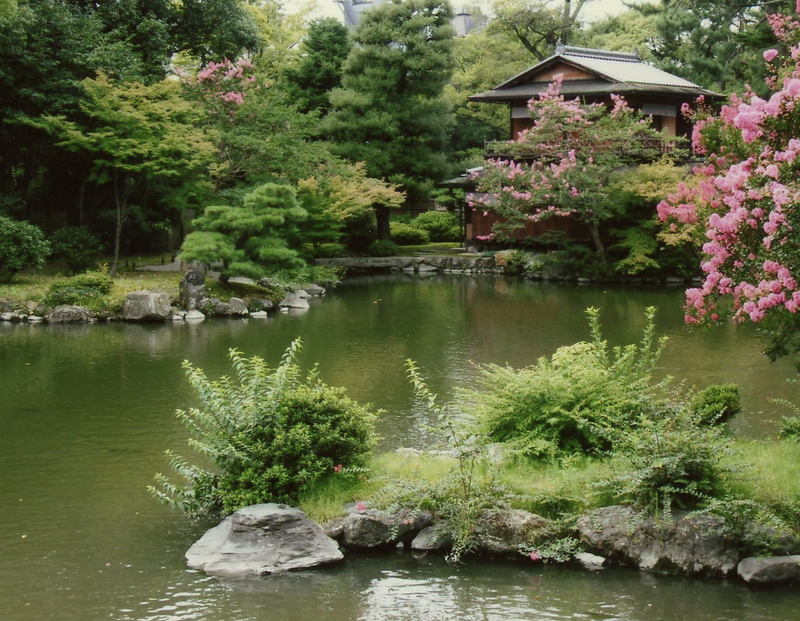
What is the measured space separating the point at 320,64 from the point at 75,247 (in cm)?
1541

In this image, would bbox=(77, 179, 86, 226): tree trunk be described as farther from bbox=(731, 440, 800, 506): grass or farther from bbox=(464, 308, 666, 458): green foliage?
bbox=(731, 440, 800, 506): grass

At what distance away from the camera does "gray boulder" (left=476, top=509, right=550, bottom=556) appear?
7.77m

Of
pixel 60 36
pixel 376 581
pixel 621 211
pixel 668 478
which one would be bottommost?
pixel 376 581

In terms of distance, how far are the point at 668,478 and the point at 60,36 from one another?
22.3 m

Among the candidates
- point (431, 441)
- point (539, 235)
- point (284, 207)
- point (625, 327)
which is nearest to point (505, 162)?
point (539, 235)

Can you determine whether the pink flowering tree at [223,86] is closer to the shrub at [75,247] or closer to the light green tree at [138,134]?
the light green tree at [138,134]

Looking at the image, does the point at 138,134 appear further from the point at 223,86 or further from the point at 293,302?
the point at 293,302

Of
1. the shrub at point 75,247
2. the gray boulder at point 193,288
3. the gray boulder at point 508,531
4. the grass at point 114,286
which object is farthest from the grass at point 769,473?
the shrub at point 75,247

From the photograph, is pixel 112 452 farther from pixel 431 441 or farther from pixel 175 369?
pixel 175 369

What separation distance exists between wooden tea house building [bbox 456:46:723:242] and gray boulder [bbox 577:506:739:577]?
25.5 metres

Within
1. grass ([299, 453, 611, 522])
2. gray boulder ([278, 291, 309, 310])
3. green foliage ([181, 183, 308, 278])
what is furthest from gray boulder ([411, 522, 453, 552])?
gray boulder ([278, 291, 309, 310])

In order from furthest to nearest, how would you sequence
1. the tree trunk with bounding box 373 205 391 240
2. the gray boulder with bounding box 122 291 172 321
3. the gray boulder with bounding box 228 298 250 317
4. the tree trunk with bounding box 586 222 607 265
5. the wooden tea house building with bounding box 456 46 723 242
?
the tree trunk with bounding box 373 205 391 240
the wooden tea house building with bounding box 456 46 723 242
the tree trunk with bounding box 586 222 607 265
the gray boulder with bounding box 228 298 250 317
the gray boulder with bounding box 122 291 172 321

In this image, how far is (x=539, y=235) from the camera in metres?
32.4

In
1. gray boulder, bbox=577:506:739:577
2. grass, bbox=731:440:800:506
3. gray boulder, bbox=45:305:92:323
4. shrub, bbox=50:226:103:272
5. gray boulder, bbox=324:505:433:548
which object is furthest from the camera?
shrub, bbox=50:226:103:272
